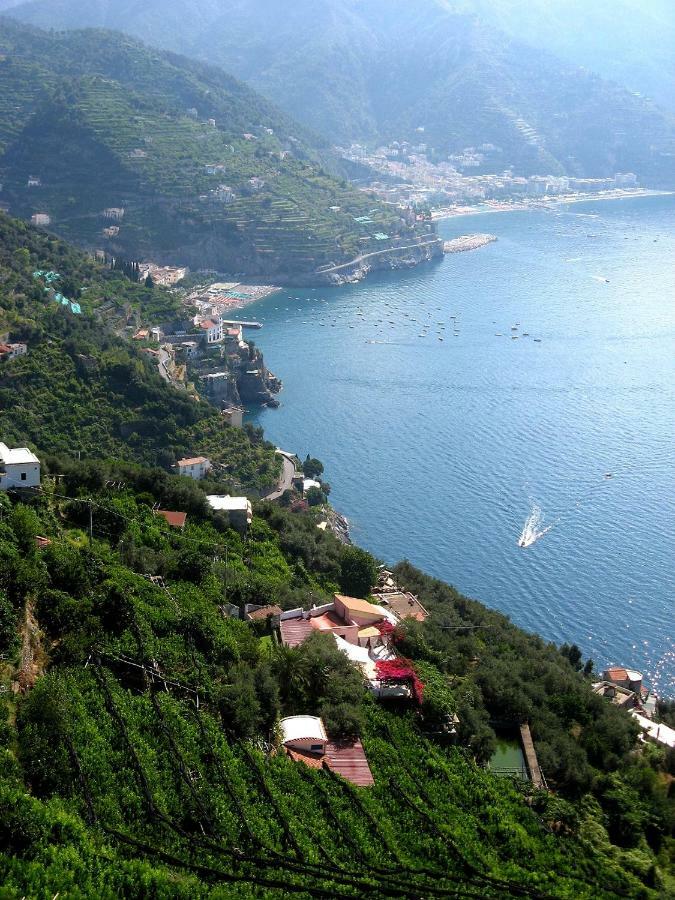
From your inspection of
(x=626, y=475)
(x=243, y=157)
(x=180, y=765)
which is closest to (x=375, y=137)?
(x=243, y=157)

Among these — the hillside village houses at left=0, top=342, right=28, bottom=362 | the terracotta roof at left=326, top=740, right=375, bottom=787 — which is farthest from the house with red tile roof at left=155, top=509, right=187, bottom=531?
the hillside village houses at left=0, top=342, right=28, bottom=362

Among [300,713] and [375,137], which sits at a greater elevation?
[375,137]

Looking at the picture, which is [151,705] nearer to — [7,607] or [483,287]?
[7,607]

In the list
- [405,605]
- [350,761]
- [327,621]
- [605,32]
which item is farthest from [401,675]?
[605,32]

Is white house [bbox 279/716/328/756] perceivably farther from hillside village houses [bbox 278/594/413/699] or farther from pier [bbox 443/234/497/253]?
pier [bbox 443/234/497/253]

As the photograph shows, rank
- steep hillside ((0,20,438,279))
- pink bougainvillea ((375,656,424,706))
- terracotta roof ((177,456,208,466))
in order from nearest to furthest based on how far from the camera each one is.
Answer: pink bougainvillea ((375,656,424,706))
terracotta roof ((177,456,208,466))
steep hillside ((0,20,438,279))
